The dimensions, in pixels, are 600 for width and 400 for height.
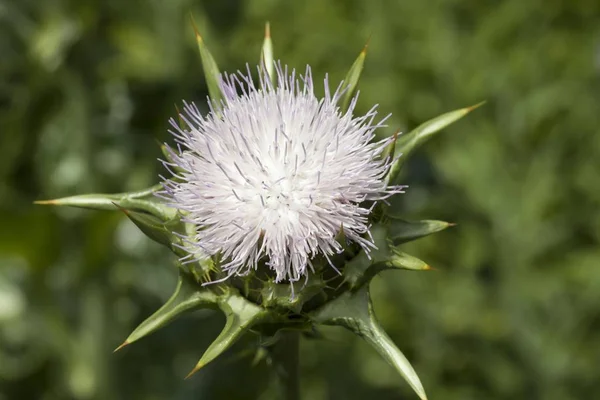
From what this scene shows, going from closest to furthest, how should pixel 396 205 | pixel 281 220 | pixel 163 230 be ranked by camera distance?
pixel 281 220
pixel 163 230
pixel 396 205

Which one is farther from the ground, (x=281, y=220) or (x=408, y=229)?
(x=281, y=220)

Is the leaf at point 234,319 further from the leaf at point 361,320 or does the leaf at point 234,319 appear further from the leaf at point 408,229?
the leaf at point 408,229

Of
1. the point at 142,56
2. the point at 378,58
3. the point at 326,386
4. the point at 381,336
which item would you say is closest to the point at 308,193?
the point at 381,336

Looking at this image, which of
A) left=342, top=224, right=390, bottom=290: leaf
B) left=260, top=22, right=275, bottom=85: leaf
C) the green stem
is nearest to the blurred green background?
the green stem

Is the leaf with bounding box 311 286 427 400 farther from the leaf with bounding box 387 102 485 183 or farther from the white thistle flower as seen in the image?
the leaf with bounding box 387 102 485 183

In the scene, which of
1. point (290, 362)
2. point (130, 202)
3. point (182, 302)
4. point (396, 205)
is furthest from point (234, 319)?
point (396, 205)

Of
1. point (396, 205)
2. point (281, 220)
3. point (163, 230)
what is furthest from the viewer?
point (396, 205)

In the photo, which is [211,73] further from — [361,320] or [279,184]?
[361,320]

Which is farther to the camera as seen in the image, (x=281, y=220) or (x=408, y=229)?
(x=408, y=229)
